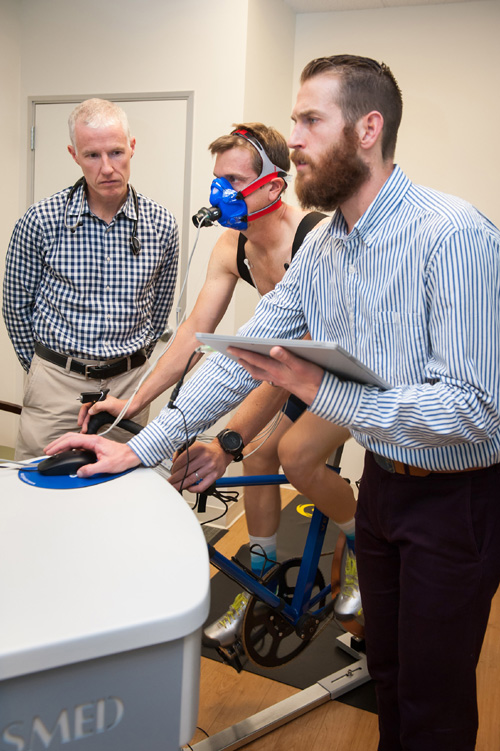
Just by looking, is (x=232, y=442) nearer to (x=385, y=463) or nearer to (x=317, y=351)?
(x=385, y=463)

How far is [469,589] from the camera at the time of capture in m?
1.21

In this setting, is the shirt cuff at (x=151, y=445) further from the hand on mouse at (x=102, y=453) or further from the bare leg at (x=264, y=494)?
the bare leg at (x=264, y=494)

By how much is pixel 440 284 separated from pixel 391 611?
2.37 feet

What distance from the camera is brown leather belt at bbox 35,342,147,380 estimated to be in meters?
2.27

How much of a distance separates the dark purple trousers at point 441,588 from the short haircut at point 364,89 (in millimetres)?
660

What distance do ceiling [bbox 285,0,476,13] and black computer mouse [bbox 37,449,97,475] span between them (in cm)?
350

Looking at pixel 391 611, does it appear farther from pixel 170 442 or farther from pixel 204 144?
pixel 204 144

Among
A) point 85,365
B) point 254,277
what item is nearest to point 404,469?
point 254,277

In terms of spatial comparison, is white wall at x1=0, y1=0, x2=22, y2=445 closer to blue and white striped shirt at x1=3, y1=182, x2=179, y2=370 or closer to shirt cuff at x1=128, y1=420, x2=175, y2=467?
blue and white striped shirt at x1=3, y1=182, x2=179, y2=370

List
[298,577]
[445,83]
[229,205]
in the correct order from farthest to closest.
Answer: [445,83], [298,577], [229,205]

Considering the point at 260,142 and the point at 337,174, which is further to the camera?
the point at 260,142

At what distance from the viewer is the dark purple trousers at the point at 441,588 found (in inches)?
47.6

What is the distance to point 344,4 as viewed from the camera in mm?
3799

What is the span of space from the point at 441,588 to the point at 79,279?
5.33 feet
